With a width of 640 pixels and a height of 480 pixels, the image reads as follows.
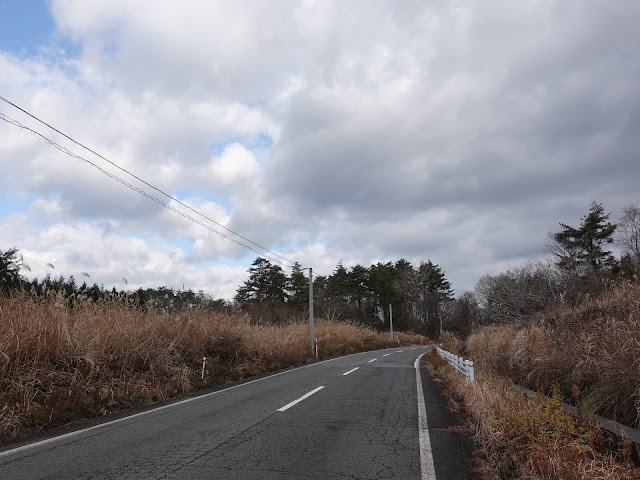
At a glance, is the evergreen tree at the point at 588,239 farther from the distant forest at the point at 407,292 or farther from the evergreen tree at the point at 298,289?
the evergreen tree at the point at 298,289

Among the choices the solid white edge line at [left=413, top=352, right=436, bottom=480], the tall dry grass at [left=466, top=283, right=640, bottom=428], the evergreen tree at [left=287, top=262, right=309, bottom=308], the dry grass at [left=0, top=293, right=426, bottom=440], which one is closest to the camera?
the solid white edge line at [left=413, top=352, right=436, bottom=480]

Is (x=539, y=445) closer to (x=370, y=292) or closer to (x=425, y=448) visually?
(x=425, y=448)

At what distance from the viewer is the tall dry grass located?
19.0ft

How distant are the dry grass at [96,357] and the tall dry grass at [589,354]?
8660 mm

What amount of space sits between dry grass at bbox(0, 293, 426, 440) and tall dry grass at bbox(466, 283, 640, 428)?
28.4 feet

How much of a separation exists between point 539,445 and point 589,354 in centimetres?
428

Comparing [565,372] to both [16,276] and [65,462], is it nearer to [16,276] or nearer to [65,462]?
[65,462]

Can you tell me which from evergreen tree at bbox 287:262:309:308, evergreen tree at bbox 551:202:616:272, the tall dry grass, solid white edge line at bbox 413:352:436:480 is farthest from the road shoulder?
evergreen tree at bbox 287:262:309:308

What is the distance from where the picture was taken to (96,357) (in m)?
8.72

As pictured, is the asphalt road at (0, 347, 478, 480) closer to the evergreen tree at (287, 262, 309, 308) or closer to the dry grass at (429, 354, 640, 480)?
the dry grass at (429, 354, 640, 480)

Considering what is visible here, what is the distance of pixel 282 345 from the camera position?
19625mm

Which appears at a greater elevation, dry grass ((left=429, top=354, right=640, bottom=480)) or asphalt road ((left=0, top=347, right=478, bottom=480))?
dry grass ((left=429, top=354, right=640, bottom=480))

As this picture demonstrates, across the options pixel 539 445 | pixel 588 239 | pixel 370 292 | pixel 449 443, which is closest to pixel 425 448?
pixel 449 443

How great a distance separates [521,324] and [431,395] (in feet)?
23.4
